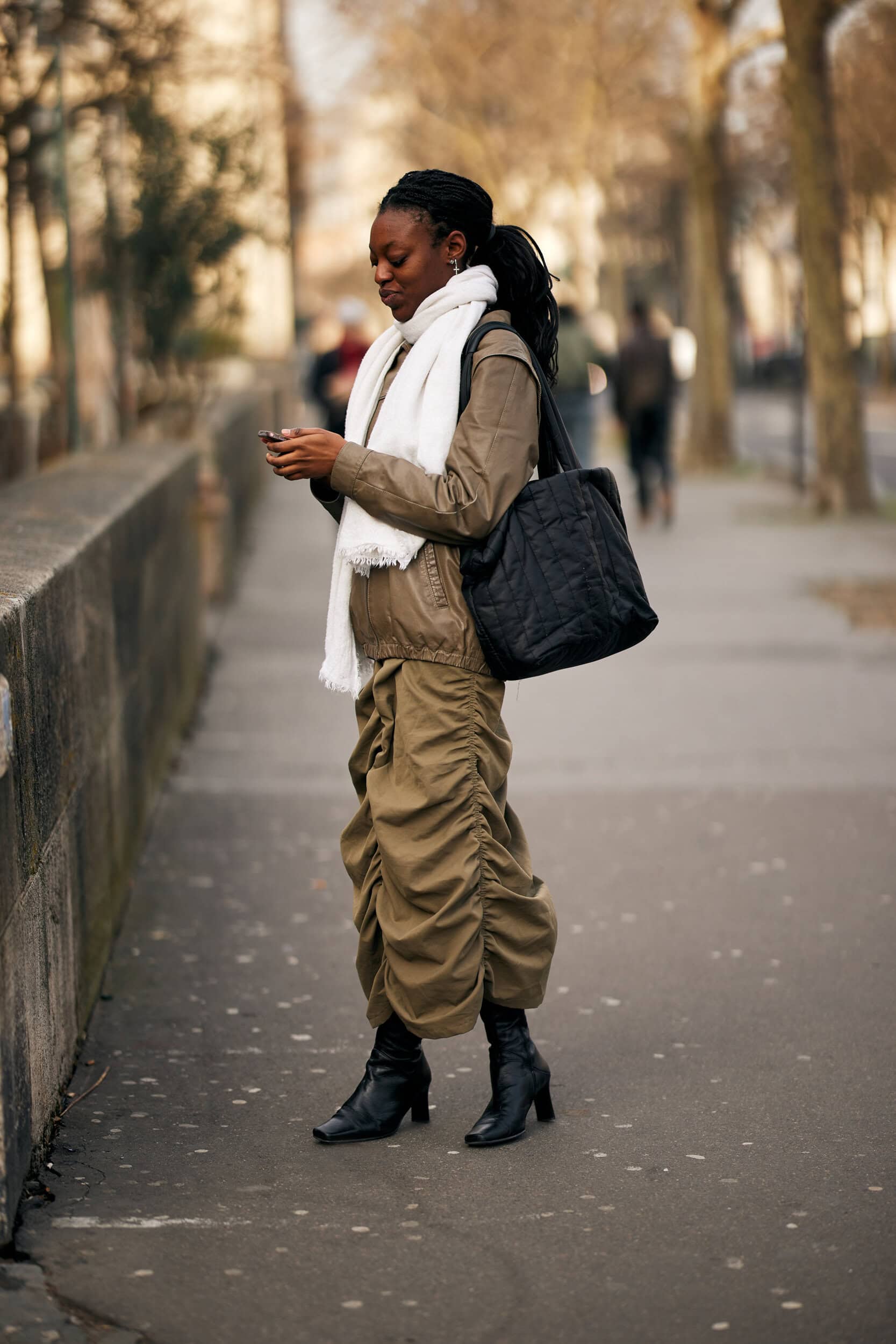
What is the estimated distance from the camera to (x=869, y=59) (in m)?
30.6

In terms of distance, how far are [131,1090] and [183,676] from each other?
468 cm

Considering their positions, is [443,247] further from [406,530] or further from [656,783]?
[656,783]

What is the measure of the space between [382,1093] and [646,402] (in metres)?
13.7

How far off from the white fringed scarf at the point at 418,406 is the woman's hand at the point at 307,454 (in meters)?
0.12

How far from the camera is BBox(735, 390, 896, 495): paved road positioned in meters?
25.6

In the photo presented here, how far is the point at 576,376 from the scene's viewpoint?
16.5 m

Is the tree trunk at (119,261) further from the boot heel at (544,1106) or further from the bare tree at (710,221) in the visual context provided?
the boot heel at (544,1106)

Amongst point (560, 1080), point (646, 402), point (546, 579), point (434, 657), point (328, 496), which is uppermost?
point (328, 496)

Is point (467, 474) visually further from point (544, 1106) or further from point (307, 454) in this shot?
point (544, 1106)

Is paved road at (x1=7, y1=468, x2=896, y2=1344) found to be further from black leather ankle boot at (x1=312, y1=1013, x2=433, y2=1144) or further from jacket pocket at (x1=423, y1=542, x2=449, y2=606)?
jacket pocket at (x1=423, y1=542, x2=449, y2=606)

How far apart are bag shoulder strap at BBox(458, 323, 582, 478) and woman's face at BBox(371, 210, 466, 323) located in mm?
142

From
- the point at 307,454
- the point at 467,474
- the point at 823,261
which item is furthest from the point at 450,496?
the point at 823,261

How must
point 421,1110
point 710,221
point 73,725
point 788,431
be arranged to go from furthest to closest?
point 788,431, point 710,221, point 73,725, point 421,1110

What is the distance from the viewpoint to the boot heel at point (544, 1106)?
169 inches
